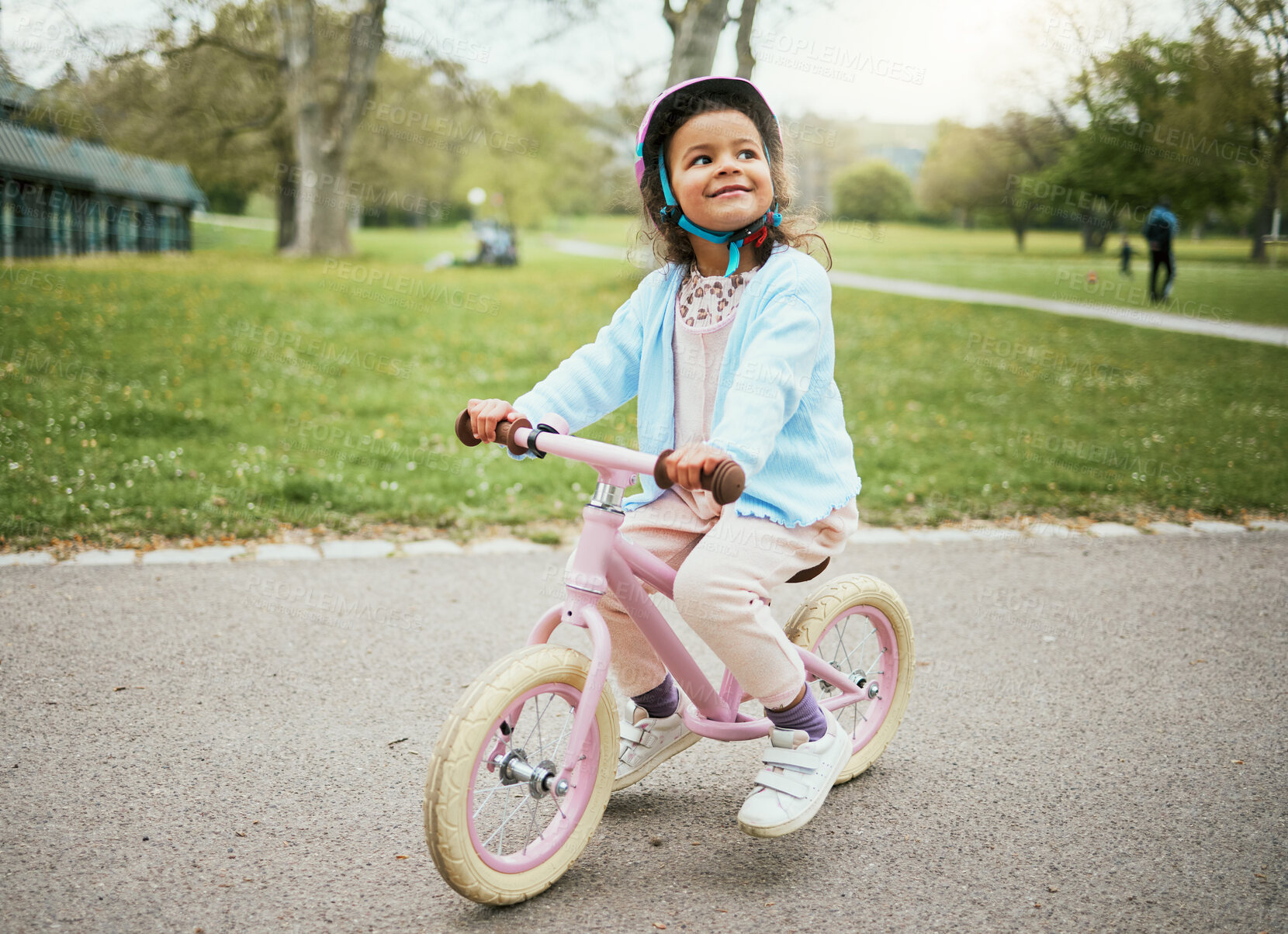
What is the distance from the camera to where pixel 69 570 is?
4.47 meters

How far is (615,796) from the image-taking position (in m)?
2.86

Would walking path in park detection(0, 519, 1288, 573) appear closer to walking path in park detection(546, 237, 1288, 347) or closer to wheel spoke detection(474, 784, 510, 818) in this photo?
wheel spoke detection(474, 784, 510, 818)

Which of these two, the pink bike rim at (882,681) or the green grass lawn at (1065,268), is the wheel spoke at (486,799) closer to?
the pink bike rim at (882,681)

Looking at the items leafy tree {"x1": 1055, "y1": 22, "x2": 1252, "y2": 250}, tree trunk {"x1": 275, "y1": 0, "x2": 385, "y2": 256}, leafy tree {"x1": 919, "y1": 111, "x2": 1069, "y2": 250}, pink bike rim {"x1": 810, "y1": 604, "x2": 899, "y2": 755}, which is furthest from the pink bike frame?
tree trunk {"x1": 275, "y1": 0, "x2": 385, "y2": 256}

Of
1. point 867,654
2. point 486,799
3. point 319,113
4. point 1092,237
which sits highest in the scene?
point 319,113

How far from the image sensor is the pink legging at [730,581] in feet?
7.47

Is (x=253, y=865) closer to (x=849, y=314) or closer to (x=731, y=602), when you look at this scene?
(x=731, y=602)

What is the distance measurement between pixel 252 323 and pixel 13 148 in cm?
1753

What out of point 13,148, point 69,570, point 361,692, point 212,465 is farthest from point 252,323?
point 13,148

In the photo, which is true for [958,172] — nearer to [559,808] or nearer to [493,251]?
[493,251]

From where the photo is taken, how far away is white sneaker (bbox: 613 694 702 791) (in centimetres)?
276

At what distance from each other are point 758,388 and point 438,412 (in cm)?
634

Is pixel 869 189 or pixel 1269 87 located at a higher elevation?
pixel 1269 87

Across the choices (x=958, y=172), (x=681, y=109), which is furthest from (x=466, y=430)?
(x=958, y=172)
